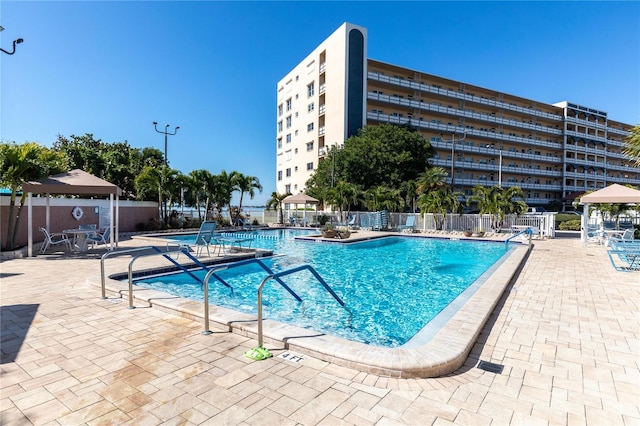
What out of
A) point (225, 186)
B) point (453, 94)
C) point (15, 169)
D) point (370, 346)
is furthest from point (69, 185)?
point (453, 94)

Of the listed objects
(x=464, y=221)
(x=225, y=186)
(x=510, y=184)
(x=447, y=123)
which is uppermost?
(x=447, y=123)

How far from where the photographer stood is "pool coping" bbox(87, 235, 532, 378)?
10.5 feet

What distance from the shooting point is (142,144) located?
32.2 meters

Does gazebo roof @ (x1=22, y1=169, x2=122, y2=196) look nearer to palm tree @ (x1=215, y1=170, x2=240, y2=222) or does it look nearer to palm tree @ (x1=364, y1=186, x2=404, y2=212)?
palm tree @ (x1=215, y1=170, x2=240, y2=222)

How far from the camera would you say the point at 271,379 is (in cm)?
304

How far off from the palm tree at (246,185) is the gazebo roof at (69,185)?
13181 mm

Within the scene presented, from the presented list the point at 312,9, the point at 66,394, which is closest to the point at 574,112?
the point at 312,9

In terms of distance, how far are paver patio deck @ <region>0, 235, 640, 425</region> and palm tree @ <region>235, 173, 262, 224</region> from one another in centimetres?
2015

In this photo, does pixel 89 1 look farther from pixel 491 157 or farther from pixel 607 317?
pixel 491 157

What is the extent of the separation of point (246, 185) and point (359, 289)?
18945 millimetres

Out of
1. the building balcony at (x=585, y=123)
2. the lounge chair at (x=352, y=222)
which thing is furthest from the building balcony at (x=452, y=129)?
the lounge chair at (x=352, y=222)

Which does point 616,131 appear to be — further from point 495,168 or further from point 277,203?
point 277,203

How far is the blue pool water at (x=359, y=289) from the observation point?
5.82 metres

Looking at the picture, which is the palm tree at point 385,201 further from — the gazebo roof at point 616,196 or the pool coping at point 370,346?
the pool coping at point 370,346
